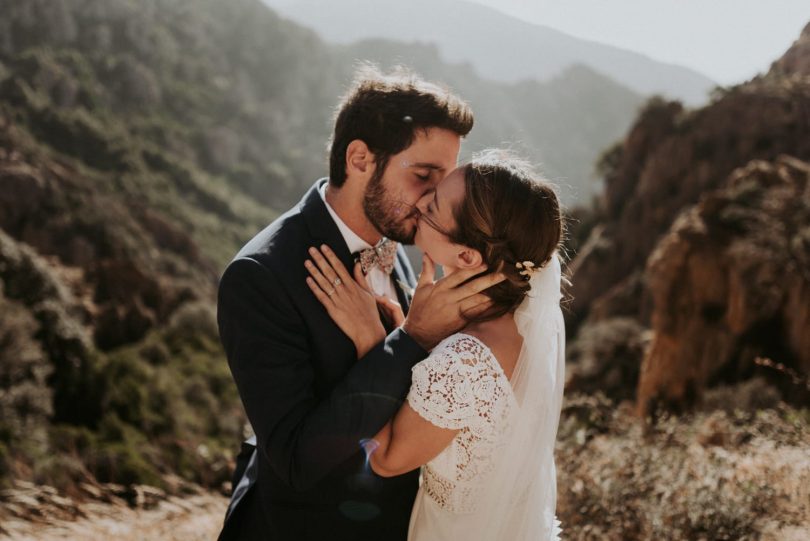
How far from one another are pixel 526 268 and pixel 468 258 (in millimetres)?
221

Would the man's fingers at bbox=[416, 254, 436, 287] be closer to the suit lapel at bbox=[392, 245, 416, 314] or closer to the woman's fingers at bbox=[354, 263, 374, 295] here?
the woman's fingers at bbox=[354, 263, 374, 295]

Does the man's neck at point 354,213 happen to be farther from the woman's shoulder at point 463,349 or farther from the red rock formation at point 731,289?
the red rock formation at point 731,289

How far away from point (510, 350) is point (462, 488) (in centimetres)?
55

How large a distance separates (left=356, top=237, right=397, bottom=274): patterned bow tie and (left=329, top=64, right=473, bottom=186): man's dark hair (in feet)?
1.06

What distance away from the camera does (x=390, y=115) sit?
2814 mm

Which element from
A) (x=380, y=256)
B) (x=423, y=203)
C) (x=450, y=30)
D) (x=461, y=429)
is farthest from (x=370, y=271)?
(x=450, y=30)

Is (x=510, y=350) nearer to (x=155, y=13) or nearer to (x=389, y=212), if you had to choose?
(x=389, y=212)

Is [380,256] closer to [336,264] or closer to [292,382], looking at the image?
[336,264]

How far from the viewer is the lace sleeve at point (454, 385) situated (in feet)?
7.68

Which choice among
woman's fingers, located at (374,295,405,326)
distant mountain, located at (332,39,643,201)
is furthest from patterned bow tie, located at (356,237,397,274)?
distant mountain, located at (332,39,643,201)

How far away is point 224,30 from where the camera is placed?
77.5m

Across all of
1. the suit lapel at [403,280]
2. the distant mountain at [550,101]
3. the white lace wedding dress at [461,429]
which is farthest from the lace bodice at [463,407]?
the distant mountain at [550,101]

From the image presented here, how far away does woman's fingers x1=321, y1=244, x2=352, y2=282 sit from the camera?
2643 mm

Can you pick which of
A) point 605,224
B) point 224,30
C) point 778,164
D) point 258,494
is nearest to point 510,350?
point 258,494
